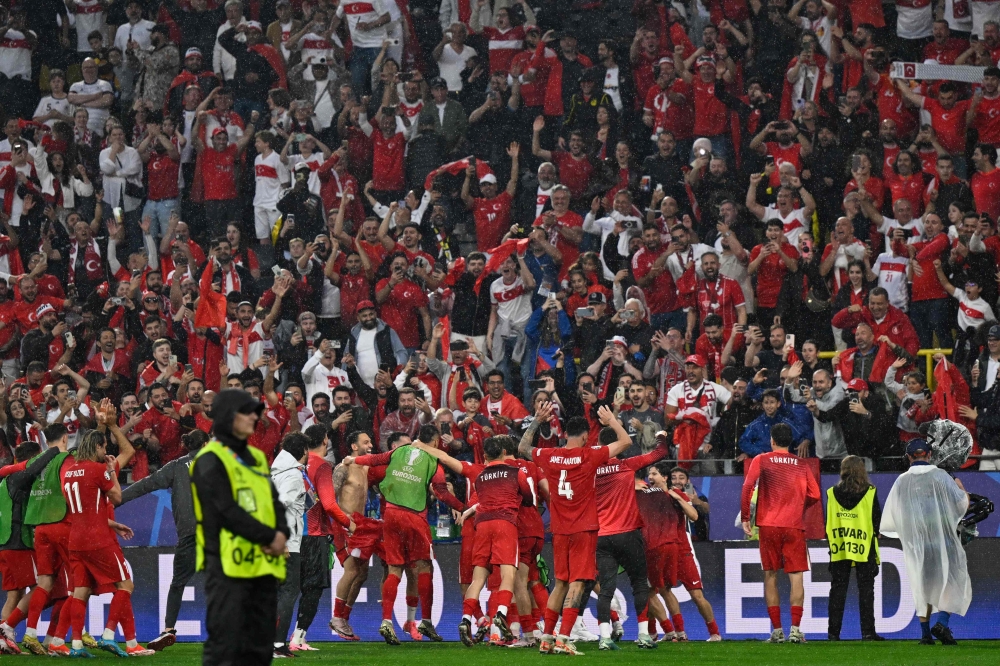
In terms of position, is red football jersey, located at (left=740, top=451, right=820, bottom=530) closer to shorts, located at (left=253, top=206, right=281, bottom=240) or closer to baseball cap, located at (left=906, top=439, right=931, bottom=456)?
baseball cap, located at (left=906, top=439, right=931, bottom=456)

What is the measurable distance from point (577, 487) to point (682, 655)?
73.6 inches

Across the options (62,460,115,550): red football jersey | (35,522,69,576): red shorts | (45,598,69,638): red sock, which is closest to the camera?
(62,460,115,550): red football jersey

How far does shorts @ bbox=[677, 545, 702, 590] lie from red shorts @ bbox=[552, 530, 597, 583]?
5.85ft

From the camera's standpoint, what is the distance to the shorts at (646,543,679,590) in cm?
1476

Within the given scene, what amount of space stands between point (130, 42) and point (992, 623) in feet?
57.3

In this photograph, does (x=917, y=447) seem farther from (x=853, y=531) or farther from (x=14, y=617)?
(x=14, y=617)

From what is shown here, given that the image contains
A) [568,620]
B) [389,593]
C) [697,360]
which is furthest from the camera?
[697,360]

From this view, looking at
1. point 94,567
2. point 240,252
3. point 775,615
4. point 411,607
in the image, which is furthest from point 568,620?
point 240,252

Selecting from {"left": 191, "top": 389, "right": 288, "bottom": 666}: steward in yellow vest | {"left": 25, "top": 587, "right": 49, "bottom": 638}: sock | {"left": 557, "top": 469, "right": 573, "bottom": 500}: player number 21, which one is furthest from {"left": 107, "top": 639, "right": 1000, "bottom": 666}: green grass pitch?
{"left": 191, "top": 389, "right": 288, "bottom": 666}: steward in yellow vest

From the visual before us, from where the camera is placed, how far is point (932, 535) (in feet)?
46.5

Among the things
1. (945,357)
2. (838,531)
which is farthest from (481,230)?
(838,531)

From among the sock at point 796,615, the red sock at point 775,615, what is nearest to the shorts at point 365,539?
→ the red sock at point 775,615

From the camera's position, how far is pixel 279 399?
19.1 meters

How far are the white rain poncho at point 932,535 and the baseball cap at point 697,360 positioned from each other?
363 centimetres
